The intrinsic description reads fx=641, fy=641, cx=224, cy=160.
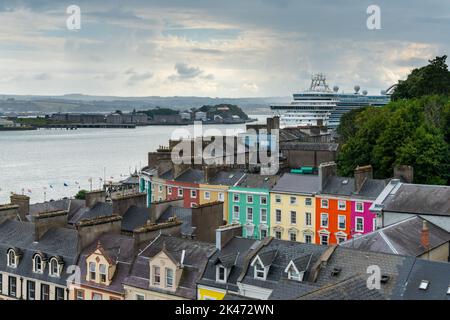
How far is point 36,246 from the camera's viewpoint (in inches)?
944

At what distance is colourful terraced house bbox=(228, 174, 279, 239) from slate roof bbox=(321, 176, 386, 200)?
163 inches

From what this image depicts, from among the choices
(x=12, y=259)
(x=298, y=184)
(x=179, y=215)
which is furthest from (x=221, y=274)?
(x=298, y=184)

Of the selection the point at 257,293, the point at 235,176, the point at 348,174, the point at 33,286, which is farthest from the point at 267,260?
the point at 348,174

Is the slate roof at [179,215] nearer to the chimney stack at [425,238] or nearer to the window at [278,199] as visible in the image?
the window at [278,199]

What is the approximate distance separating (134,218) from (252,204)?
11805mm

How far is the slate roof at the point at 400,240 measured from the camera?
23.8 metres

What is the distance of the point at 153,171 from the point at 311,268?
33821 mm

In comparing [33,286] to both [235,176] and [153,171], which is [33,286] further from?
[153,171]

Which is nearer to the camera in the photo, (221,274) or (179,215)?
(221,274)

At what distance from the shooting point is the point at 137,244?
859 inches

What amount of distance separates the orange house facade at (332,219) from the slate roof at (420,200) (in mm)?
7594

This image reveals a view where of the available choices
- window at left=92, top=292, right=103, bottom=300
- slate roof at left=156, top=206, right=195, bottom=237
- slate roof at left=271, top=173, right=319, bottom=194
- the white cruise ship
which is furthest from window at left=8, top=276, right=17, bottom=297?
the white cruise ship

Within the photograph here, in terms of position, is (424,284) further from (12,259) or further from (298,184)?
(298,184)

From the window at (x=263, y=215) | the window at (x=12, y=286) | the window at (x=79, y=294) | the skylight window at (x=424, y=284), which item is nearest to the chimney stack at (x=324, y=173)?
the window at (x=263, y=215)
